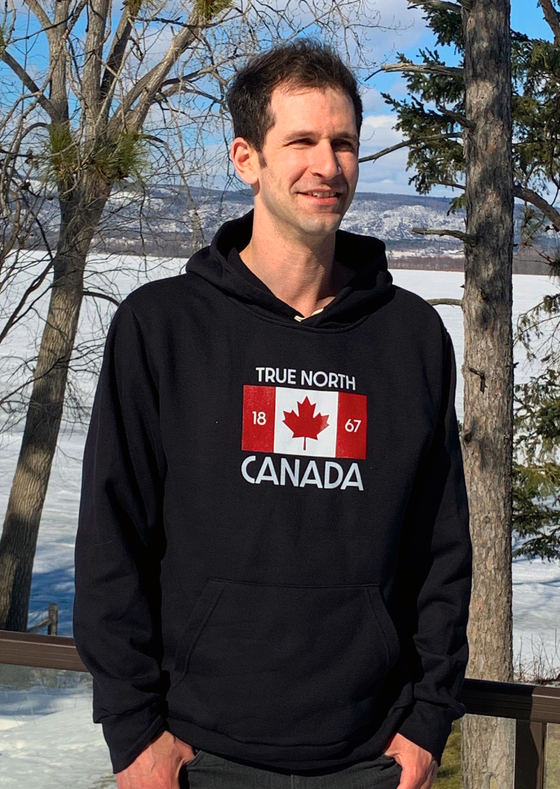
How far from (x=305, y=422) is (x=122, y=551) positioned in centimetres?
33

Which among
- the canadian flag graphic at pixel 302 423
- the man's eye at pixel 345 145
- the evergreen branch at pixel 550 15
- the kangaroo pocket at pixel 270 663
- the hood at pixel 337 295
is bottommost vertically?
the kangaroo pocket at pixel 270 663

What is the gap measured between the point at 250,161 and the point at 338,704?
2.79ft

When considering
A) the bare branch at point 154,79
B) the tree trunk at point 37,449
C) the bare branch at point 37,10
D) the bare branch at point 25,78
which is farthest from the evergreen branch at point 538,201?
the bare branch at point 37,10

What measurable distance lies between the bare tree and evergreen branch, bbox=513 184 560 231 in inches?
77.3

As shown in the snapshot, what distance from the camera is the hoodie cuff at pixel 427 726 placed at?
Result: 1.48m

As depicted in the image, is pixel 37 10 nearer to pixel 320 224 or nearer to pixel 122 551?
pixel 320 224

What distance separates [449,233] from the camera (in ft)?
24.1

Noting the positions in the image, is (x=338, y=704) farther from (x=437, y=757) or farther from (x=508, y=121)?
(x=508, y=121)

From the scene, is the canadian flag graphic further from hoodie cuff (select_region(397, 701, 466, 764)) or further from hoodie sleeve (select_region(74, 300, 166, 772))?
hoodie cuff (select_region(397, 701, 466, 764))

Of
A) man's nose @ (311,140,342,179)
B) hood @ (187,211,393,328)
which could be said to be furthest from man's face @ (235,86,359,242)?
hood @ (187,211,393,328)

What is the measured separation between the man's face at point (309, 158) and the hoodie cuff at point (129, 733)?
30.0 inches

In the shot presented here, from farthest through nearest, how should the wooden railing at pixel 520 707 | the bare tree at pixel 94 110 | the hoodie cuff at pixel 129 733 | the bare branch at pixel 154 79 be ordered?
1. the bare branch at pixel 154 79
2. the bare tree at pixel 94 110
3. the wooden railing at pixel 520 707
4. the hoodie cuff at pixel 129 733

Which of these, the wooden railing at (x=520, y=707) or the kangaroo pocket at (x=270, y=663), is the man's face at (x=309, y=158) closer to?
the kangaroo pocket at (x=270, y=663)

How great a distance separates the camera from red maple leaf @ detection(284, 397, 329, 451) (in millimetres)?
1452
